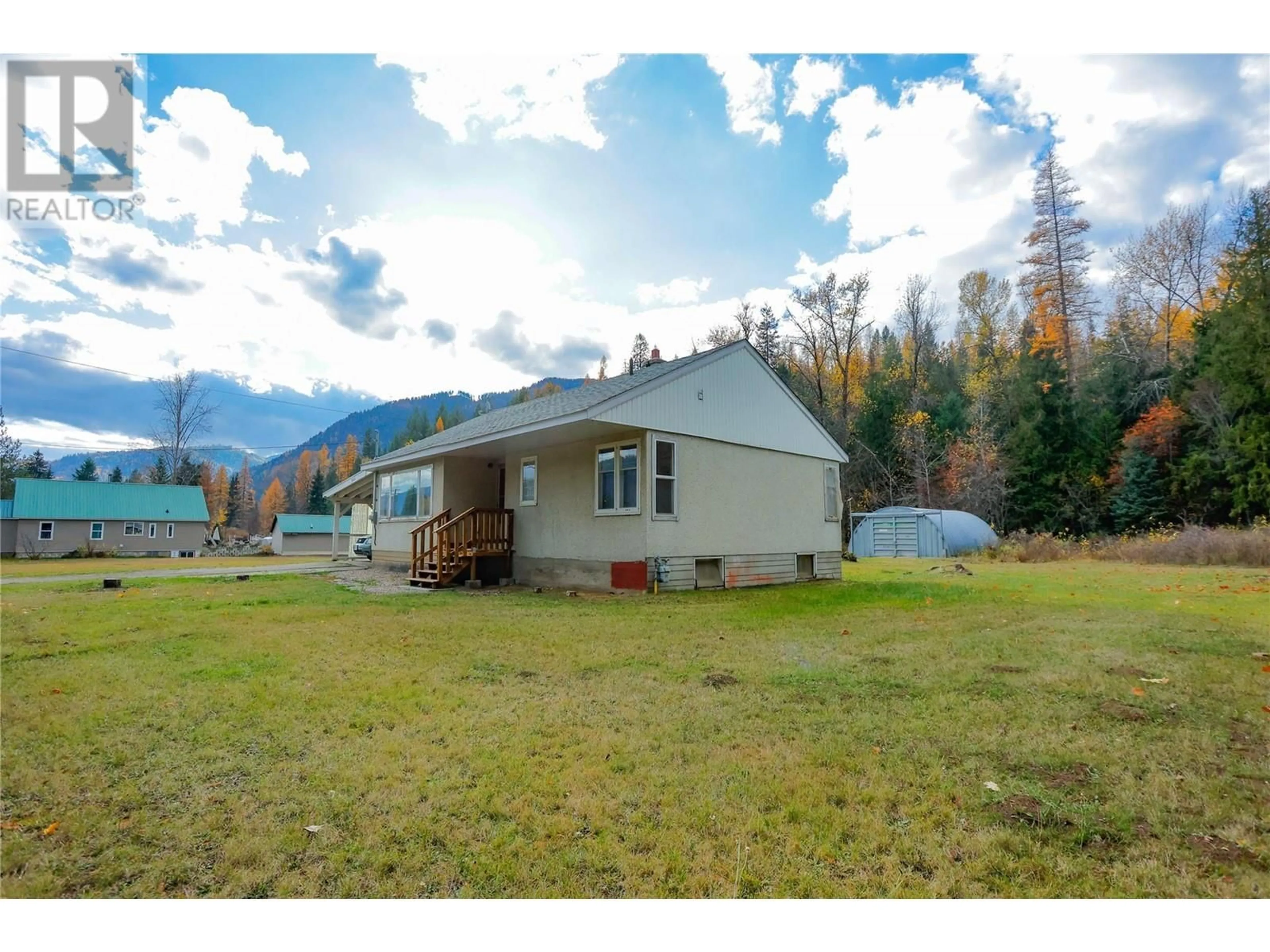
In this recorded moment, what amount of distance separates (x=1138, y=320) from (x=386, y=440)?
111191mm

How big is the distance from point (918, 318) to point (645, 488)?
32234 mm

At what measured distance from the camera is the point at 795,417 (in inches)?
583

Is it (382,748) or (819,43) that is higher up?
(819,43)

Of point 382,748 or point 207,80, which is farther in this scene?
point 207,80

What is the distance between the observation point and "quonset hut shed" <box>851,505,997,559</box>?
82.4 feet

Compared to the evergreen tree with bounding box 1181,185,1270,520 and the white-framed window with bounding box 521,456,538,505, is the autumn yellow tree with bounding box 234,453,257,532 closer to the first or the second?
the white-framed window with bounding box 521,456,538,505

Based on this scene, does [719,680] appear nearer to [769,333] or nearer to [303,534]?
[769,333]

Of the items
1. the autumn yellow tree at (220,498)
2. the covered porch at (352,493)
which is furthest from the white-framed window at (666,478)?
the autumn yellow tree at (220,498)

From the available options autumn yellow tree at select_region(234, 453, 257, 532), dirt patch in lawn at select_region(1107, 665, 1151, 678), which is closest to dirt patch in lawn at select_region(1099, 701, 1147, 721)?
dirt patch in lawn at select_region(1107, 665, 1151, 678)

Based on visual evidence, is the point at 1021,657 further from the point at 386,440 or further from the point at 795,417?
the point at 386,440

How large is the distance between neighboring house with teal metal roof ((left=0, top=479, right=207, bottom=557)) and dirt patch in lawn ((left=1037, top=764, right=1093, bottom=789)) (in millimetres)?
46446

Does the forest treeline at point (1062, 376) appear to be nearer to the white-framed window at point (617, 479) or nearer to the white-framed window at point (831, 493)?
the white-framed window at point (831, 493)

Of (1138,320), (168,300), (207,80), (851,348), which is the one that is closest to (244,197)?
(207,80)

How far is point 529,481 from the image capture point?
13.8 m
